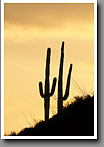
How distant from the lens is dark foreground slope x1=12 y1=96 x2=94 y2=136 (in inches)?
78.4

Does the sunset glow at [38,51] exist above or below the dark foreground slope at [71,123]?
above

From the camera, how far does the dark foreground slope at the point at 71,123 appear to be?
199 cm

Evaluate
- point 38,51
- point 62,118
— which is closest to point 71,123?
point 62,118

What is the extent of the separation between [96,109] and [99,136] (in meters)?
0.17

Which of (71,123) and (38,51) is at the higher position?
(38,51)

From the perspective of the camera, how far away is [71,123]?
2.01 meters

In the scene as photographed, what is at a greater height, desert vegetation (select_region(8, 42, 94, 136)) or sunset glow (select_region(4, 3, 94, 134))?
sunset glow (select_region(4, 3, 94, 134))

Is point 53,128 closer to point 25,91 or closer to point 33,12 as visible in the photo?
point 25,91

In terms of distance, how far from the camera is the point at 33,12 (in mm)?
2027

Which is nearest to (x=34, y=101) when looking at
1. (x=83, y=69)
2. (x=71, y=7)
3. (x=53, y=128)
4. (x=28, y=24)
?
(x=53, y=128)

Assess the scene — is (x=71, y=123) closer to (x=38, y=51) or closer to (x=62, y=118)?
(x=62, y=118)

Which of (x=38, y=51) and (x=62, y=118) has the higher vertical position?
(x=38, y=51)

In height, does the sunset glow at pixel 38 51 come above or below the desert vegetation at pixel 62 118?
above

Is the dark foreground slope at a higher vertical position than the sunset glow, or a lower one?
lower
